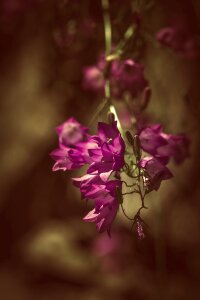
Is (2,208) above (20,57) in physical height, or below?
below

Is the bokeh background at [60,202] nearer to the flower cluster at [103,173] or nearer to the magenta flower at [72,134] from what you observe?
the magenta flower at [72,134]

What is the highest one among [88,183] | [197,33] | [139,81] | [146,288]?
[197,33]

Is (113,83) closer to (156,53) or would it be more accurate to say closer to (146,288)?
(156,53)

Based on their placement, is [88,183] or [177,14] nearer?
[88,183]

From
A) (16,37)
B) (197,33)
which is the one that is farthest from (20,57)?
(197,33)

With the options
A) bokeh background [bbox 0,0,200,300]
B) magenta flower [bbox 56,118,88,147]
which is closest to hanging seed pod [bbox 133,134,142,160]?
magenta flower [bbox 56,118,88,147]

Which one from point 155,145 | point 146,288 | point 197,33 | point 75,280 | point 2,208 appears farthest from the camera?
point 2,208

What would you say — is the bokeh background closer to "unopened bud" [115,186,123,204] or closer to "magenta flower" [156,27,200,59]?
"magenta flower" [156,27,200,59]
